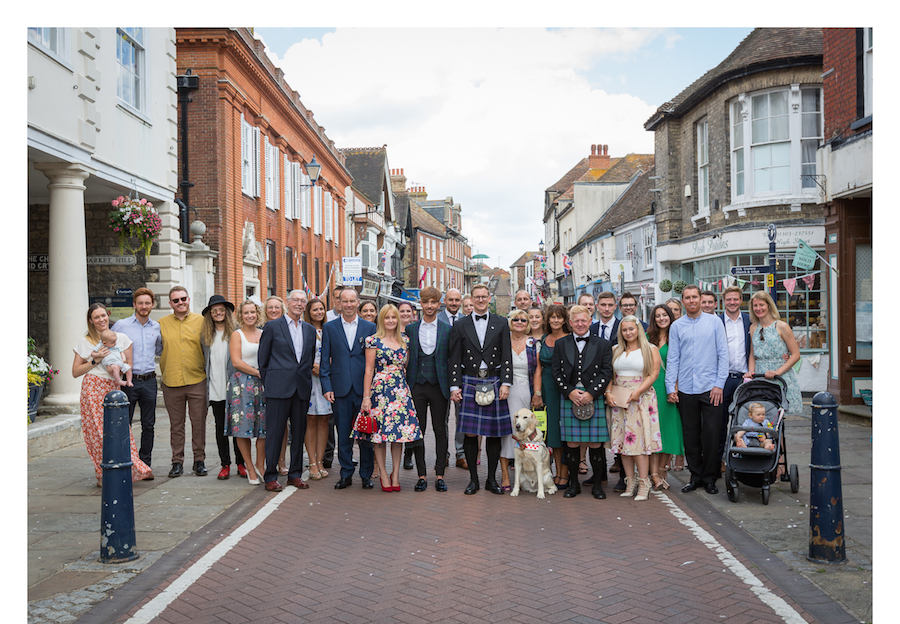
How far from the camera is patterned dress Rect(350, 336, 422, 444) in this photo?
7633 mm

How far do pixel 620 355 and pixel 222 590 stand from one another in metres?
4.40

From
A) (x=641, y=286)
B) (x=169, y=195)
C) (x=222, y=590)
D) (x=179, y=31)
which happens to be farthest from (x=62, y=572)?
(x=641, y=286)

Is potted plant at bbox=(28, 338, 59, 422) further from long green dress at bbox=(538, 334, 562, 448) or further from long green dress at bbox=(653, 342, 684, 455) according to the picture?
long green dress at bbox=(653, 342, 684, 455)

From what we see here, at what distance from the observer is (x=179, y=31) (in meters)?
18.8

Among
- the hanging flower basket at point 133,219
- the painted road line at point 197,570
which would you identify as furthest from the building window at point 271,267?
the painted road line at point 197,570

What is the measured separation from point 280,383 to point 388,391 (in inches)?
44.6

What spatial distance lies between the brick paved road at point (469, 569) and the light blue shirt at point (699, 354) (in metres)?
1.31

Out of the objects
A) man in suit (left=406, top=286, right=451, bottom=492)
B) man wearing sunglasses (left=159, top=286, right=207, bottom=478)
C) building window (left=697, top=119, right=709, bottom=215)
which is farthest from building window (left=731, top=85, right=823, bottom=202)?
man wearing sunglasses (left=159, top=286, right=207, bottom=478)

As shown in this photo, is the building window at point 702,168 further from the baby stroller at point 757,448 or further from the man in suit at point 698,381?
the baby stroller at point 757,448

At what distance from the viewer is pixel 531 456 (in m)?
7.51

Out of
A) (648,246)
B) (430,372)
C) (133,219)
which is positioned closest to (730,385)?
(430,372)

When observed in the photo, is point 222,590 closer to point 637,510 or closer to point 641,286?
point 637,510

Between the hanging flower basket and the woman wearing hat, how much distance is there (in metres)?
5.76

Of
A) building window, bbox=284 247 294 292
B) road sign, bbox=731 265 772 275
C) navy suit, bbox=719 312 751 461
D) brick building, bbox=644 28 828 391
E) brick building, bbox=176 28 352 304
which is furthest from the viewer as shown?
building window, bbox=284 247 294 292
